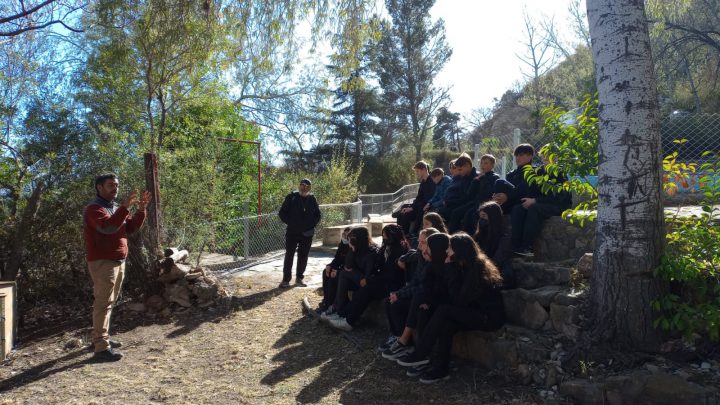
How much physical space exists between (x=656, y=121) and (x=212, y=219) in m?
6.46

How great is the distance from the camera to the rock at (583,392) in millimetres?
3029

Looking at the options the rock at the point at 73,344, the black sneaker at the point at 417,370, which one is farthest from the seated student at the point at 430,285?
the rock at the point at 73,344

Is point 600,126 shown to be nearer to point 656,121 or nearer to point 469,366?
point 656,121

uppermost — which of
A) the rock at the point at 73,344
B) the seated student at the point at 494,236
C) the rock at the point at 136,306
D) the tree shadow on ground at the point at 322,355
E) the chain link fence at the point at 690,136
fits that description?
the chain link fence at the point at 690,136

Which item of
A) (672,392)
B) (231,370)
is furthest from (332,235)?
(672,392)

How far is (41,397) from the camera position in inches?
150

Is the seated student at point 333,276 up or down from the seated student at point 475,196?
down

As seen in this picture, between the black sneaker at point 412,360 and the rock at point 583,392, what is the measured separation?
1.10 m

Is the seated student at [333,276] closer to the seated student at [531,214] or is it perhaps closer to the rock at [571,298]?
the seated student at [531,214]

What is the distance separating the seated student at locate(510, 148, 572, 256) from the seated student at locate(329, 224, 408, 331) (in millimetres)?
1170

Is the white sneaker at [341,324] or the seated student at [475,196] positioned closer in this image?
the white sneaker at [341,324]

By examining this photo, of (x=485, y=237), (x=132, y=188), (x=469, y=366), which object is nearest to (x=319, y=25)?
(x=132, y=188)

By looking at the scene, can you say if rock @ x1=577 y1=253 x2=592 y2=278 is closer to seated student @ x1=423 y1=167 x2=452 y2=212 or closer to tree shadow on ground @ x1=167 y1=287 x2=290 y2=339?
seated student @ x1=423 y1=167 x2=452 y2=212

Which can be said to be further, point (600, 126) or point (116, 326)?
point (116, 326)
